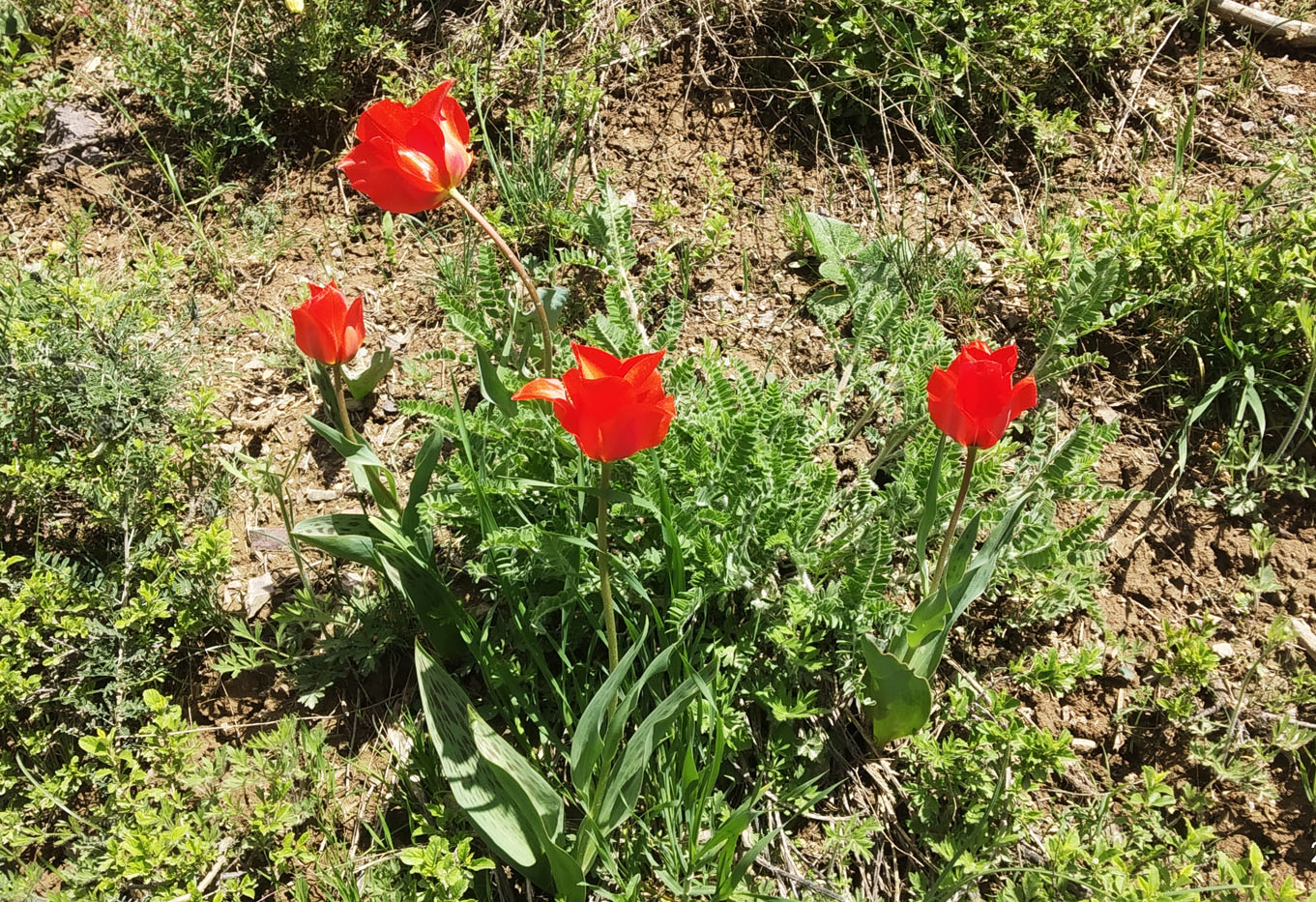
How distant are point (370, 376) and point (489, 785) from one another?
3.71 ft

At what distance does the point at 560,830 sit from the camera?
1636mm

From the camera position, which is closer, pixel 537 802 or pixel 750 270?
pixel 537 802

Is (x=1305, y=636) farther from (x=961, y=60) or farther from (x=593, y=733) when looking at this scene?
(x=961, y=60)

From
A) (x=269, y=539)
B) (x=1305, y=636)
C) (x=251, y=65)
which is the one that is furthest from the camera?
(x=251, y=65)

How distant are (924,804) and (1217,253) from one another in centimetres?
161

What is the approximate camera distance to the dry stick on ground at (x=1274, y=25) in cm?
304

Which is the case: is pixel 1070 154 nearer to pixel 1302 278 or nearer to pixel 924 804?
pixel 1302 278

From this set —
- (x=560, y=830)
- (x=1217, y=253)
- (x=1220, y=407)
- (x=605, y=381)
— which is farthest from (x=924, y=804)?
(x=1217, y=253)

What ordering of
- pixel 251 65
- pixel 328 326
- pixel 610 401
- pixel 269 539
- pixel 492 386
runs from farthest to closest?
pixel 251 65 < pixel 269 539 < pixel 492 386 < pixel 328 326 < pixel 610 401

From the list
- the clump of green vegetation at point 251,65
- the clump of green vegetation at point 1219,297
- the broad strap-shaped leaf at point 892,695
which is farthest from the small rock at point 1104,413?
the clump of green vegetation at point 251,65

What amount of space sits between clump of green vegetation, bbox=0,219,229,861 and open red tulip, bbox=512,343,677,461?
1.15 meters

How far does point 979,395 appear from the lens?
149 cm

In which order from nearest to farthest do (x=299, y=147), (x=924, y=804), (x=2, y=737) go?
(x=924, y=804) < (x=2, y=737) < (x=299, y=147)

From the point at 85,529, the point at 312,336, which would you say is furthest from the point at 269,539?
the point at 312,336
